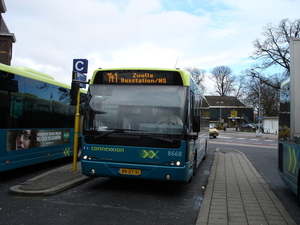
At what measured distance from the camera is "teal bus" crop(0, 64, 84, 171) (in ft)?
25.9

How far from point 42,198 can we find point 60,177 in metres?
1.66

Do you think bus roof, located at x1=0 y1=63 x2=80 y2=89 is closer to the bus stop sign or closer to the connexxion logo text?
the bus stop sign

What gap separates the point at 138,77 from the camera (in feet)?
23.0

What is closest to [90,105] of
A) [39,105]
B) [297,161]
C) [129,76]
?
[129,76]

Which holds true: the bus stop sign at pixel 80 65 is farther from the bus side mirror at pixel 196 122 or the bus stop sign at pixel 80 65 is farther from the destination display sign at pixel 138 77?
the bus side mirror at pixel 196 122

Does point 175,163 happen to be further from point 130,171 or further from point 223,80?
point 223,80

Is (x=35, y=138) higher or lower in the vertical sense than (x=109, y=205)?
higher

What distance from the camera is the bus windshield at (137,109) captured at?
6.61 metres

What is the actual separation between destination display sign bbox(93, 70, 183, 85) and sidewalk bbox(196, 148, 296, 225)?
2.68 metres

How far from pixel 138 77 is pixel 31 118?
12.5ft

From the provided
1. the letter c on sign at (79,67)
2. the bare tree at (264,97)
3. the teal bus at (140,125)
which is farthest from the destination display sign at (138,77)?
the bare tree at (264,97)

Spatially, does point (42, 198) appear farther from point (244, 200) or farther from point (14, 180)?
point (244, 200)

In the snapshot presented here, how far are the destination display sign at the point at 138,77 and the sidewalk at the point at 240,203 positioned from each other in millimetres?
2678

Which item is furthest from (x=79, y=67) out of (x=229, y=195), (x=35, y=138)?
(x=229, y=195)
